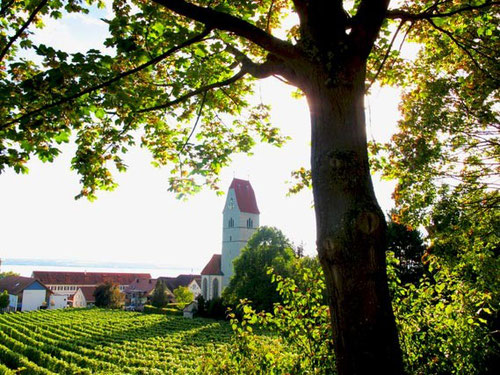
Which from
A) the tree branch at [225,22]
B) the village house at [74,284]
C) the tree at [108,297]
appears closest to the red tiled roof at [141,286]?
the village house at [74,284]

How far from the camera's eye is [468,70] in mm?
7730

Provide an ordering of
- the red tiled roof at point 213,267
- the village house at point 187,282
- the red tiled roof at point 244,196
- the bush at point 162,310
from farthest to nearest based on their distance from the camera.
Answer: the village house at point 187,282 < the red tiled roof at point 244,196 < the red tiled roof at point 213,267 < the bush at point 162,310

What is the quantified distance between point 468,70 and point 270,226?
39.4m

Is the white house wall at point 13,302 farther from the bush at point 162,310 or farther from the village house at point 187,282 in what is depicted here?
the bush at point 162,310

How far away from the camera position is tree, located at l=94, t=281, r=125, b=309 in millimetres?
58750

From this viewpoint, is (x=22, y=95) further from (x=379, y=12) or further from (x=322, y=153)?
(x=379, y=12)

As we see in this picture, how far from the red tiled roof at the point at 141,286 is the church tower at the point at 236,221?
2819cm

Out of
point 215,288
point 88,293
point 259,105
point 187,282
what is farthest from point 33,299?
point 259,105

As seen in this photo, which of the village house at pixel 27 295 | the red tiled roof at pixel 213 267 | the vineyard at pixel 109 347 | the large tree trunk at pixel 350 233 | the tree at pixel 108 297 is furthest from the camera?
the village house at pixel 27 295

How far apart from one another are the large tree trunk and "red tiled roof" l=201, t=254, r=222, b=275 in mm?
59609

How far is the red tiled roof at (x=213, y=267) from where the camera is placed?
60062mm

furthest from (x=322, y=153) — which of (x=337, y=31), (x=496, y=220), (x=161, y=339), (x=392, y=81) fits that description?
(x=161, y=339)

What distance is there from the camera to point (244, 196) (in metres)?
63.2

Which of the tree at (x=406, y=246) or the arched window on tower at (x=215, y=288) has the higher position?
the tree at (x=406, y=246)
